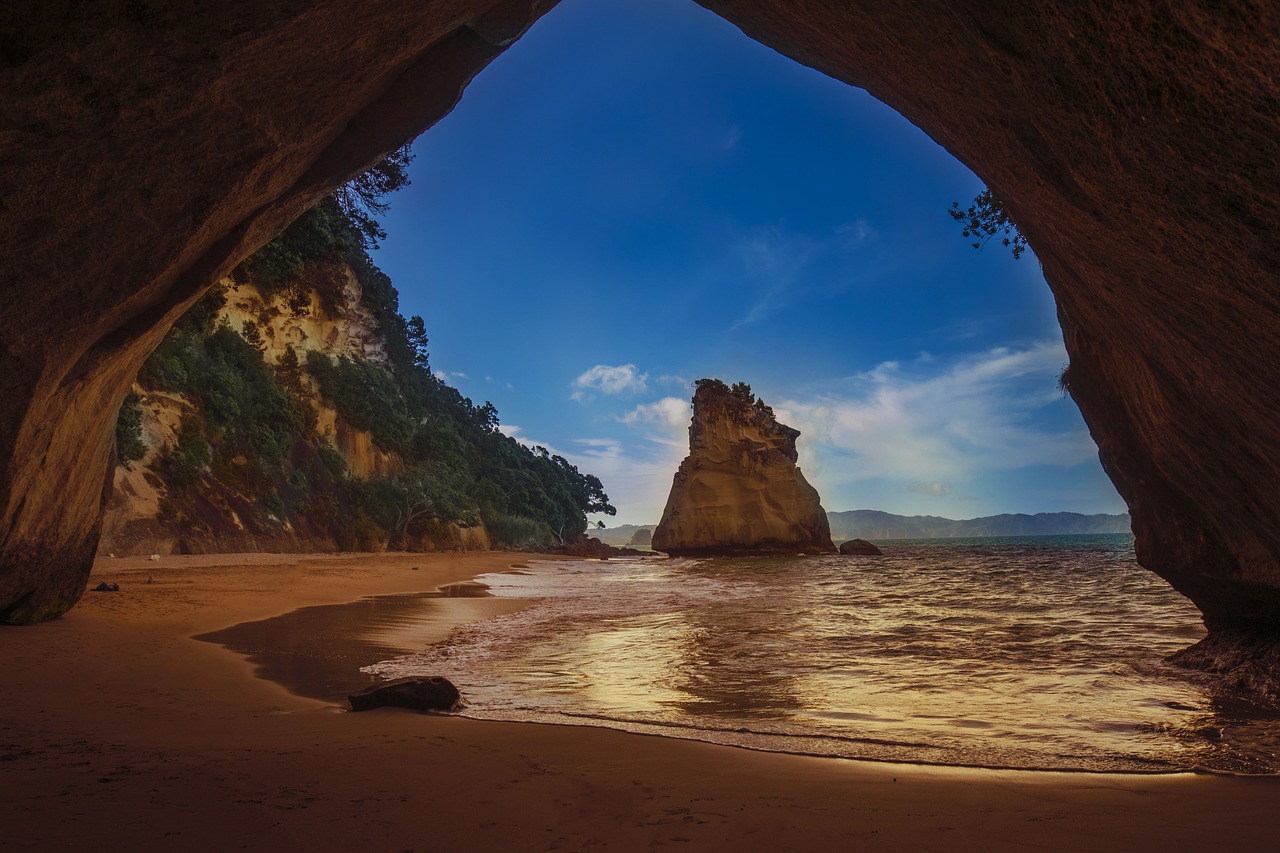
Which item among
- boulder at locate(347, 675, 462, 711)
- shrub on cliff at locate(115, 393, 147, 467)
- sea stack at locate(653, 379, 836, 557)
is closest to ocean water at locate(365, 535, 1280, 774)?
boulder at locate(347, 675, 462, 711)

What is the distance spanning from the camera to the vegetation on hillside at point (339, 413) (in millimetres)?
17277

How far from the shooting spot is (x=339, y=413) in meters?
34.8

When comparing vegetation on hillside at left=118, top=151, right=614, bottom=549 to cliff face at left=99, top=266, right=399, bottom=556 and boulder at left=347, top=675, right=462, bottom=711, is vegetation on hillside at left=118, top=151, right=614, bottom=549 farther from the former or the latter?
boulder at left=347, top=675, right=462, bottom=711

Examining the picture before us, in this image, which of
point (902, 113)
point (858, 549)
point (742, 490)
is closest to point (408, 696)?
point (902, 113)

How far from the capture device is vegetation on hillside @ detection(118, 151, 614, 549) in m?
17.3

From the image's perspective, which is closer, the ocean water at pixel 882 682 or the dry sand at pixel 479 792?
the dry sand at pixel 479 792

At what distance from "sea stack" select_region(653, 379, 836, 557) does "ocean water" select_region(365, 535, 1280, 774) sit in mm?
36874

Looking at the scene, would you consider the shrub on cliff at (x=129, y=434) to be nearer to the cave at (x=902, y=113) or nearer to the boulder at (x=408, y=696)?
the cave at (x=902, y=113)

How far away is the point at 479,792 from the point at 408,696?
6.47 ft

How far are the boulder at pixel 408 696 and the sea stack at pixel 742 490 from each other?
45499 millimetres

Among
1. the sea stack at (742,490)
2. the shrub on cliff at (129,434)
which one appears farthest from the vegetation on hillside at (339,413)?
the sea stack at (742,490)

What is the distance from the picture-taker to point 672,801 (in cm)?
288


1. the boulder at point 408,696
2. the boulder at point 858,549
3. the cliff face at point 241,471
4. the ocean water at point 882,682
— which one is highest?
the cliff face at point 241,471

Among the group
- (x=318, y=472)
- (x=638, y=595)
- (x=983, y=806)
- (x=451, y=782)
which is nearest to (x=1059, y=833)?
(x=983, y=806)
